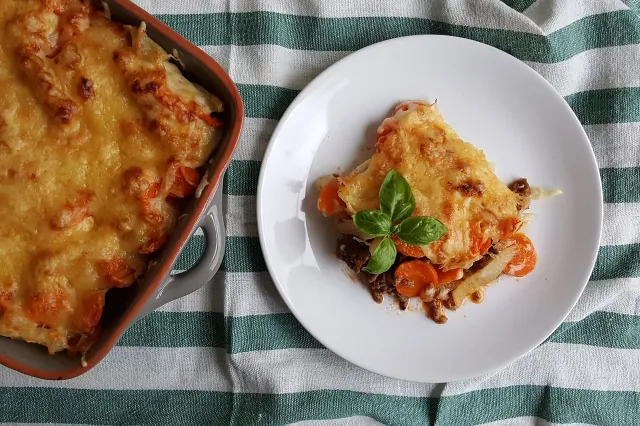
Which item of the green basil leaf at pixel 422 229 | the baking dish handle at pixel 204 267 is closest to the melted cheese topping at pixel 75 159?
the baking dish handle at pixel 204 267

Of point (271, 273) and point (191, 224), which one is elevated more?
point (191, 224)

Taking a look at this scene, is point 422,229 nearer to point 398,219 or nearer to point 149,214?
point 398,219

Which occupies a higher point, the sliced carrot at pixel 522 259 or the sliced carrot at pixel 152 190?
the sliced carrot at pixel 152 190

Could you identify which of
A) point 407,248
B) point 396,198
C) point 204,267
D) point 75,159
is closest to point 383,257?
point 407,248

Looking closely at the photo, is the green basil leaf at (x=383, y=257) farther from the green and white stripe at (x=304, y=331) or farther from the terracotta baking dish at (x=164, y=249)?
the terracotta baking dish at (x=164, y=249)

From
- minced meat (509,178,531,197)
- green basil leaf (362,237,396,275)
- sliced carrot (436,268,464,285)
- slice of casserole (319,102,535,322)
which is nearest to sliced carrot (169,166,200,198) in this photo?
slice of casserole (319,102,535,322)

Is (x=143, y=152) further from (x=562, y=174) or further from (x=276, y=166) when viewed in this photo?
(x=562, y=174)

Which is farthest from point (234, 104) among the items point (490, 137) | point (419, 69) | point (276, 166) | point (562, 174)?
point (562, 174)
